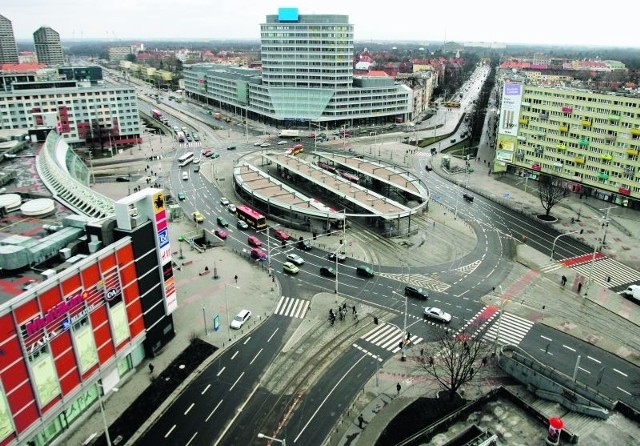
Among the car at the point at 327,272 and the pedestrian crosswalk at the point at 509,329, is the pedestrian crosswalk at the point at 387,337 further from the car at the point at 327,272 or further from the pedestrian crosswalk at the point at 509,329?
the car at the point at 327,272

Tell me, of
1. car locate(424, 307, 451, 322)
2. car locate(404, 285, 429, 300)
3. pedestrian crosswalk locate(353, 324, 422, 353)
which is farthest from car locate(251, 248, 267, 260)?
car locate(424, 307, 451, 322)

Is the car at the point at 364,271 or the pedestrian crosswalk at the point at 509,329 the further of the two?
the car at the point at 364,271

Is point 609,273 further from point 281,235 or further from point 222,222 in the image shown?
point 222,222

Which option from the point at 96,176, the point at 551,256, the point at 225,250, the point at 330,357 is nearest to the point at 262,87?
the point at 96,176

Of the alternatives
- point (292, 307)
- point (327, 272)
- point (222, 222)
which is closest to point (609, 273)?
point (327, 272)

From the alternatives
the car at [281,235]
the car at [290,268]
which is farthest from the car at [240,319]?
the car at [281,235]

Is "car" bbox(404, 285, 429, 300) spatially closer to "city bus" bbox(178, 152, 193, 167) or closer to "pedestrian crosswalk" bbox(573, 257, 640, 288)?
"pedestrian crosswalk" bbox(573, 257, 640, 288)
